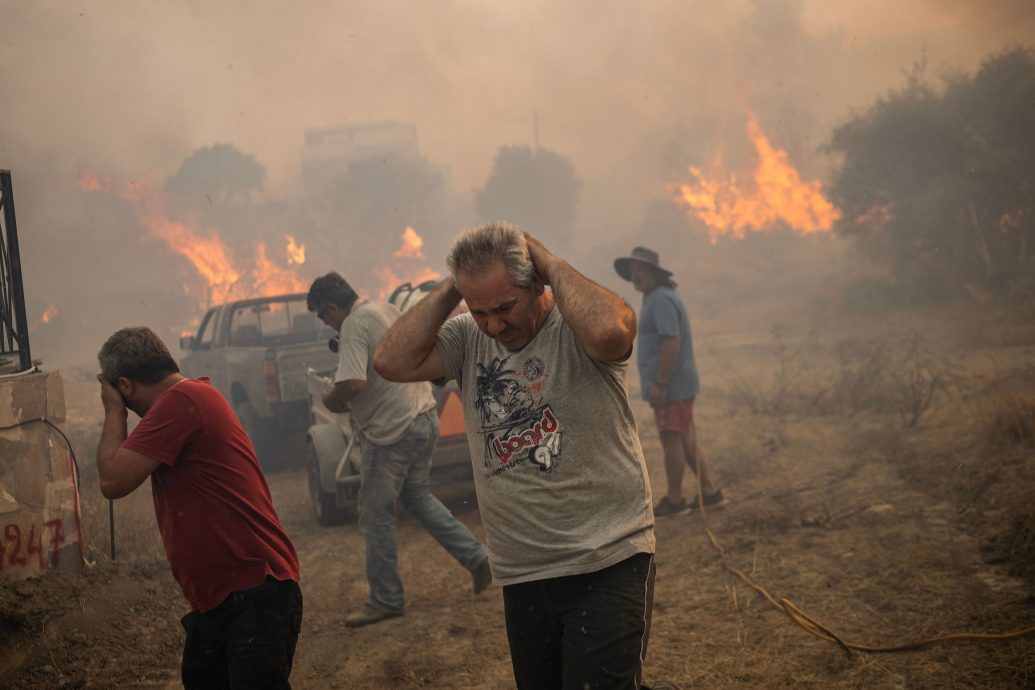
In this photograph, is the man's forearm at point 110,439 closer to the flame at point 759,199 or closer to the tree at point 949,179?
the tree at point 949,179

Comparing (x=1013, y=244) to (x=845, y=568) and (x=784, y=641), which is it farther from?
(x=784, y=641)

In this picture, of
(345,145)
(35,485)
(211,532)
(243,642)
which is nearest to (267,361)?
(35,485)

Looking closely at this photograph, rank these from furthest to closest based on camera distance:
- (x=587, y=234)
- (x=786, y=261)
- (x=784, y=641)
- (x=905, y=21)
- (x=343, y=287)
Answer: (x=587, y=234)
(x=786, y=261)
(x=905, y=21)
(x=343, y=287)
(x=784, y=641)

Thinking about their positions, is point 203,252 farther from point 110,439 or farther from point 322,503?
point 110,439

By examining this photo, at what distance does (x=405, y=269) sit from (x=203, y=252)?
13.3 meters

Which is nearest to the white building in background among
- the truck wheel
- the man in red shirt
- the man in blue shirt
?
the truck wheel

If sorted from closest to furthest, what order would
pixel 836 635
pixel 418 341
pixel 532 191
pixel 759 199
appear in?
1. pixel 418 341
2. pixel 836 635
3. pixel 759 199
4. pixel 532 191

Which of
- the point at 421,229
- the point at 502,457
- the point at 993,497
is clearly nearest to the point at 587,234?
the point at 421,229

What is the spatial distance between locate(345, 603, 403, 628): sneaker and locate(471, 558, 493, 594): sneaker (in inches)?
19.3

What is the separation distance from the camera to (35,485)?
15.4 ft

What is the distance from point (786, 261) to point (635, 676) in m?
33.3

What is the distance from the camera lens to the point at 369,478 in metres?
4.89

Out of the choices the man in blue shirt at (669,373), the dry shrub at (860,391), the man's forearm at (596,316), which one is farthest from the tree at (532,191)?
the man's forearm at (596,316)

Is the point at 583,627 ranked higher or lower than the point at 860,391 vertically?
higher
